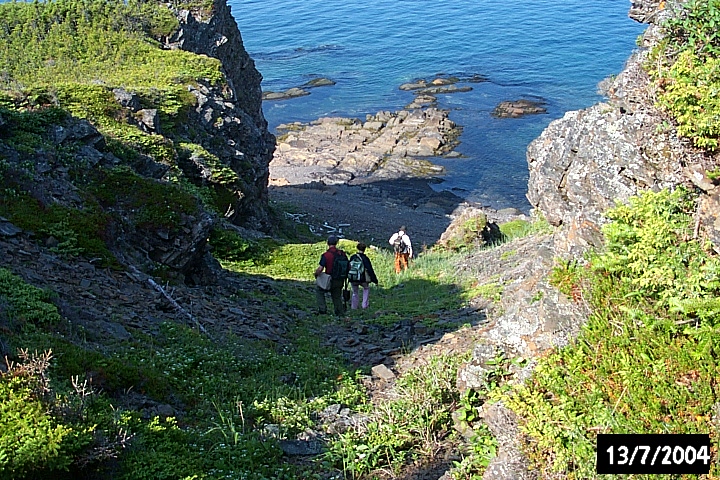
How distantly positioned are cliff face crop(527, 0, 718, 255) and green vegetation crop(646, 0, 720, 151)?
0.22m

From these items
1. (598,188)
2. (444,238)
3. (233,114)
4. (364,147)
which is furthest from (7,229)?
(364,147)

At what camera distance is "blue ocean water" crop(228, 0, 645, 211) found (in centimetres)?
5331

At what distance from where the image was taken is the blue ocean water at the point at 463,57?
5331 centimetres

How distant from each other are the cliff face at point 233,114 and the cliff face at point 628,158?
54.4 ft

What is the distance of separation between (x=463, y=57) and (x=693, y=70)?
74.2 metres

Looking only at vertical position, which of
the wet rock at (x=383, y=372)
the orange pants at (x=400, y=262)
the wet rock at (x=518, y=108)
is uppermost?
the wet rock at (x=383, y=372)

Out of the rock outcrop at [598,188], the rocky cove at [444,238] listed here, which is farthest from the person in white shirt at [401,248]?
the rock outcrop at [598,188]

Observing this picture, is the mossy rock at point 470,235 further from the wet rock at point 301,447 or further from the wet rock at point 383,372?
the wet rock at point 301,447

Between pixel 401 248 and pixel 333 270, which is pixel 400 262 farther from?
pixel 333 270

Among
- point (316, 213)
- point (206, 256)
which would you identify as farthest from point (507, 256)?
point (316, 213)

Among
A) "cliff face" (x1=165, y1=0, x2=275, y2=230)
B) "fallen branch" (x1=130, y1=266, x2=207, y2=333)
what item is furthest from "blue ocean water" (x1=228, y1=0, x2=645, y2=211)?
"fallen branch" (x1=130, y1=266, x2=207, y2=333)
